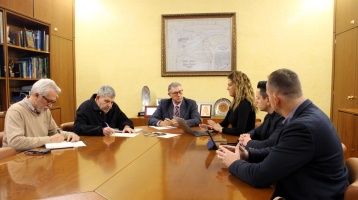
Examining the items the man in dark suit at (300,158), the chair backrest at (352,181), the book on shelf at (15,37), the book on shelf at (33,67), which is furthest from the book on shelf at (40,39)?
the chair backrest at (352,181)

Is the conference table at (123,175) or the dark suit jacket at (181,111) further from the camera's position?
the dark suit jacket at (181,111)

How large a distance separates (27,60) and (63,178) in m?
3.02

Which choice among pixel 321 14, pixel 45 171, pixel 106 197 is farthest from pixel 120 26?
pixel 106 197

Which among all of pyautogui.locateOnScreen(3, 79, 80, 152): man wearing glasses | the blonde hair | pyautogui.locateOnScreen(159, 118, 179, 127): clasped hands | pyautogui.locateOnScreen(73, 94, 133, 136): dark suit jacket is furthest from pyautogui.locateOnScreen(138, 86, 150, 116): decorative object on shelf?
pyautogui.locateOnScreen(3, 79, 80, 152): man wearing glasses

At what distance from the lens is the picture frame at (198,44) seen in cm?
491

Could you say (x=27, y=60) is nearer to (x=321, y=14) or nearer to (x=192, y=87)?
(x=192, y=87)

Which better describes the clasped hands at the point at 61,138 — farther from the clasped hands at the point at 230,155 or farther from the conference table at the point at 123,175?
the clasped hands at the point at 230,155

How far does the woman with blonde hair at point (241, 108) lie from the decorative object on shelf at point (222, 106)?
150cm

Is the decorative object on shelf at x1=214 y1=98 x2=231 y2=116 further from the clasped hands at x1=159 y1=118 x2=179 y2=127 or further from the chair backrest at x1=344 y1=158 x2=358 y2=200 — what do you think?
the chair backrest at x1=344 y1=158 x2=358 y2=200

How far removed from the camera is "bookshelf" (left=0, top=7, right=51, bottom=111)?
362cm

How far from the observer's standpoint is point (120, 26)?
5.17 m

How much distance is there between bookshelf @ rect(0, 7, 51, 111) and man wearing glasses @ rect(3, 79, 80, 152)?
1.21 m

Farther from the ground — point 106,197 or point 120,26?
point 120,26

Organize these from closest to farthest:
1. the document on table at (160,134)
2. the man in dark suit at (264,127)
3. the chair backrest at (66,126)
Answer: the man in dark suit at (264,127) → the document on table at (160,134) → the chair backrest at (66,126)
